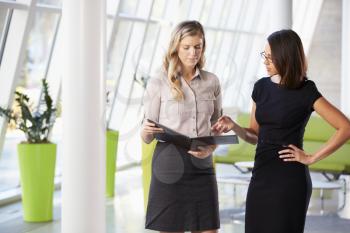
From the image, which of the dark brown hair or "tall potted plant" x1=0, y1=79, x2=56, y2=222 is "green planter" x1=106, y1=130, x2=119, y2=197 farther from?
the dark brown hair

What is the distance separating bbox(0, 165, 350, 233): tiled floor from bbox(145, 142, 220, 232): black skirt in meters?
3.24

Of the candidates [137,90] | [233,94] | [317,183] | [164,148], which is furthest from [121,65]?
[164,148]

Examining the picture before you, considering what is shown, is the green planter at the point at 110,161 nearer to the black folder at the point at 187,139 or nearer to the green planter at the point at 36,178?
the green planter at the point at 36,178

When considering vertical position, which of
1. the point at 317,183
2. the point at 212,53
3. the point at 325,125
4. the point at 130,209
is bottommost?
the point at 130,209

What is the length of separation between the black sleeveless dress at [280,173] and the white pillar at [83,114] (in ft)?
8.41

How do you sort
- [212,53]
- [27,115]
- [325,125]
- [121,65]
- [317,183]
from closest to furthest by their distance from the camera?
[27,115] < [317,183] < [325,125] < [121,65] < [212,53]

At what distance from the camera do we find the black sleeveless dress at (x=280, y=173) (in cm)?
335

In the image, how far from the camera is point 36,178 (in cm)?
746

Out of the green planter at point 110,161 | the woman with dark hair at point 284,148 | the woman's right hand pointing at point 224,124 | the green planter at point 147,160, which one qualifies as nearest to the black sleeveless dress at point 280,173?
the woman with dark hair at point 284,148

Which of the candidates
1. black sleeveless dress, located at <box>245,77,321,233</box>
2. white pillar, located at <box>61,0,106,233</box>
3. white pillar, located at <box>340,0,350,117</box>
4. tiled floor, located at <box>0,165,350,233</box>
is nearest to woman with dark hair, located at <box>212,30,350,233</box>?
black sleeveless dress, located at <box>245,77,321,233</box>

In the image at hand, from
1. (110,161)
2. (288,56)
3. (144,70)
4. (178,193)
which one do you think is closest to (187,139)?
(178,193)

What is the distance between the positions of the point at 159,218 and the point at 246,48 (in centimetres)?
1527

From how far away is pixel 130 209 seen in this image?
820cm

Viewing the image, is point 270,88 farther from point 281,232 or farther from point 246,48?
point 246,48
